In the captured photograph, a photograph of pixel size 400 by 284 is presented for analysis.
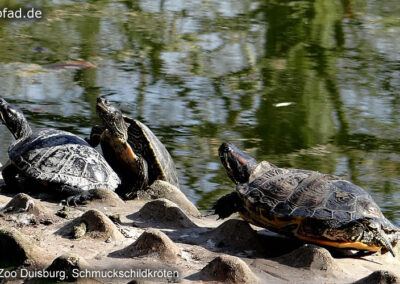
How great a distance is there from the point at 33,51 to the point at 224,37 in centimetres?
311

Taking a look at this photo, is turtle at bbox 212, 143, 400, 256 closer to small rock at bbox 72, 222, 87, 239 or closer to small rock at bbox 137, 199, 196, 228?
small rock at bbox 137, 199, 196, 228

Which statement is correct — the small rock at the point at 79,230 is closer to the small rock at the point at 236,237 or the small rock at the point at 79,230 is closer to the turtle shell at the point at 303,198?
the small rock at the point at 236,237

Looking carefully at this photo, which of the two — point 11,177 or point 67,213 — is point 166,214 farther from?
point 11,177

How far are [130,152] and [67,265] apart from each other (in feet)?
8.36

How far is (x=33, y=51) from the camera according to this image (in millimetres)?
11633

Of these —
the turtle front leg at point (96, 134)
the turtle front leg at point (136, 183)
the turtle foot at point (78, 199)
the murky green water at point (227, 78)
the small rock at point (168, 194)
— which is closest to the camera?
the turtle foot at point (78, 199)

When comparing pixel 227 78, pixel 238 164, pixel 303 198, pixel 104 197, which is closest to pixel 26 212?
pixel 104 197

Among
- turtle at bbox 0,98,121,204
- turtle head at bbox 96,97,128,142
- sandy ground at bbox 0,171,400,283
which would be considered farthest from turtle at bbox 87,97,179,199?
sandy ground at bbox 0,171,400,283

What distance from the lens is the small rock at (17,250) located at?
14.0ft

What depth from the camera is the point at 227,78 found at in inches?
425

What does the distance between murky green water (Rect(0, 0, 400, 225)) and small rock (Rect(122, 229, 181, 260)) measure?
243cm

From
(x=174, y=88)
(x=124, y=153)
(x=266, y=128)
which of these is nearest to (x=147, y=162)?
(x=124, y=153)

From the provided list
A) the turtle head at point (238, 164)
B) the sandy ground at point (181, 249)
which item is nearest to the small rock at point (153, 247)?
the sandy ground at point (181, 249)

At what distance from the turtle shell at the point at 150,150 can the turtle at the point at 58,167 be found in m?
0.42
